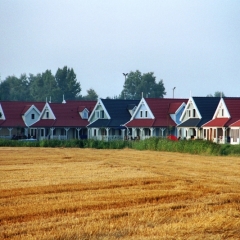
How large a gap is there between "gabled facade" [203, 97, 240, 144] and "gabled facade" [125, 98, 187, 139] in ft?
27.7

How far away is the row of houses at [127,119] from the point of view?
201ft

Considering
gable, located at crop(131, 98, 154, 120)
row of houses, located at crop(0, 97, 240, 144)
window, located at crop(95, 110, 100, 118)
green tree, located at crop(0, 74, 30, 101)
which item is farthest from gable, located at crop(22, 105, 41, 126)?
green tree, located at crop(0, 74, 30, 101)

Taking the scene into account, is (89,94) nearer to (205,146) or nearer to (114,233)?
(205,146)

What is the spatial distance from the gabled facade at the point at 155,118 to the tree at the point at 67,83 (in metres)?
75.3

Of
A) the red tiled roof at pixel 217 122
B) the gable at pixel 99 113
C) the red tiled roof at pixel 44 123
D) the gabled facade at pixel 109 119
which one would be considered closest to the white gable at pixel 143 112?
the gabled facade at pixel 109 119

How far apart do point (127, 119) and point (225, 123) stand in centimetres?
1986

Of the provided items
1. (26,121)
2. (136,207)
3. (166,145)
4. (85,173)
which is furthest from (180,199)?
(26,121)

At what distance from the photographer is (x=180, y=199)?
1677 cm

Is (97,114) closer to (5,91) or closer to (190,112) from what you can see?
(190,112)

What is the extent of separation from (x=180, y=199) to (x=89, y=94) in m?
140

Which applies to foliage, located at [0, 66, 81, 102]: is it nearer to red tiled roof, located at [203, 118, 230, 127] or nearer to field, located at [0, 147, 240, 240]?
red tiled roof, located at [203, 118, 230, 127]

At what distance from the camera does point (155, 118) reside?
71625 mm

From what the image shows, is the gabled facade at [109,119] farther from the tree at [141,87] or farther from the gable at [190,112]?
the tree at [141,87]

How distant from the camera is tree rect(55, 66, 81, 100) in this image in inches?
5846
